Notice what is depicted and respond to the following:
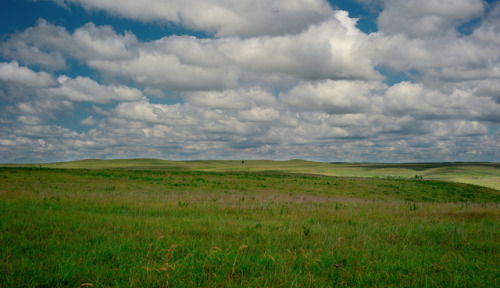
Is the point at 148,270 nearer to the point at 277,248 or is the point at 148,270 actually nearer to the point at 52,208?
the point at 277,248

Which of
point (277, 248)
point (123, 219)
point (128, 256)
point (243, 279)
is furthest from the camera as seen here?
point (123, 219)

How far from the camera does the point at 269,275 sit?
5.22 metres

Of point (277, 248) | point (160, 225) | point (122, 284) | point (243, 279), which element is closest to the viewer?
point (122, 284)

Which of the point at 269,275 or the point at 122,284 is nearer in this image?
the point at 122,284

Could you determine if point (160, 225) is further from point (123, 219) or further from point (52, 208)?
point (52, 208)

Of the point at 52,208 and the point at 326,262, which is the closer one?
the point at 326,262

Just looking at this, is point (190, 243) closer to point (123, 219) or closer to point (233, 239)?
point (233, 239)

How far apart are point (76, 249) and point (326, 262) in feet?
16.9

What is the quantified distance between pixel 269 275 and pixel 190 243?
253 cm

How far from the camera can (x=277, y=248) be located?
6910 millimetres

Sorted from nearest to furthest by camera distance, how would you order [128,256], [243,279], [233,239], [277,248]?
1. [243,279]
2. [128,256]
3. [277,248]
4. [233,239]

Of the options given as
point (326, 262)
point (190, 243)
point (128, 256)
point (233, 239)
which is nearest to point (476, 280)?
point (326, 262)

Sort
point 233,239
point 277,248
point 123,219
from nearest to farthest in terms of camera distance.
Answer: point 277,248
point 233,239
point 123,219

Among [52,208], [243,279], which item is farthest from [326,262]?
[52,208]
